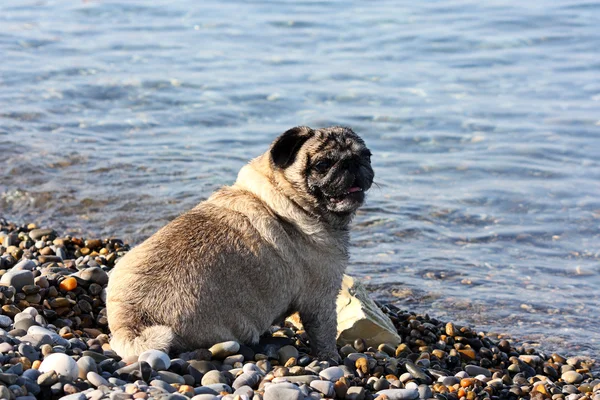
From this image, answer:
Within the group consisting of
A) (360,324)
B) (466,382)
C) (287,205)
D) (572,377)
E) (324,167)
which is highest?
(324,167)

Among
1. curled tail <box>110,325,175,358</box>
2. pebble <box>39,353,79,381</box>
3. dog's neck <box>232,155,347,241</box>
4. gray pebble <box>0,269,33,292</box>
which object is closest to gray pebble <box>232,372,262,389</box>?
curled tail <box>110,325,175,358</box>

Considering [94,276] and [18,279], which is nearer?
[18,279]

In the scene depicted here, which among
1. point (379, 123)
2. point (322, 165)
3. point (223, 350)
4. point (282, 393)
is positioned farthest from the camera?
point (379, 123)

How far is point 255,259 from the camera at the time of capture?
6535 millimetres

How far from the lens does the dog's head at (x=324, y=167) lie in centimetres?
671

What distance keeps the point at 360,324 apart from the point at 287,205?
1.33 m

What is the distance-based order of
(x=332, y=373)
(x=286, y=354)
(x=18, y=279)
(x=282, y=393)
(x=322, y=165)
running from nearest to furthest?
1. (x=282, y=393)
2. (x=332, y=373)
3. (x=286, y=354)
4. (x=322, y=165)
5. (x=18, y=279)

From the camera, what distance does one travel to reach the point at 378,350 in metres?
7.38

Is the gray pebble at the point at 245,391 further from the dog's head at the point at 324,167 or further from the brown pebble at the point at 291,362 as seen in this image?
the dog's head at the point at 324,167

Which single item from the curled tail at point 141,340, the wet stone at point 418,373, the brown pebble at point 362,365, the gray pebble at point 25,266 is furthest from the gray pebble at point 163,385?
the gray pebble at point 25,266

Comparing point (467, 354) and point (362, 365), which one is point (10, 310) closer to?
point (362, 365)

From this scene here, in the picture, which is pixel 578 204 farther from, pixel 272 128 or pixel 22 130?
pixel 22 130

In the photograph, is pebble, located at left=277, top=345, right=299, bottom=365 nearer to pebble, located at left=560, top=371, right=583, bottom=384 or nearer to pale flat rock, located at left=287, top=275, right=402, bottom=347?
pale flat rock, located at left=287, top=275, right=402, bottom=347

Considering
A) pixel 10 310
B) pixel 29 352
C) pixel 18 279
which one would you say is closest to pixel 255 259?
pixel 29 352
